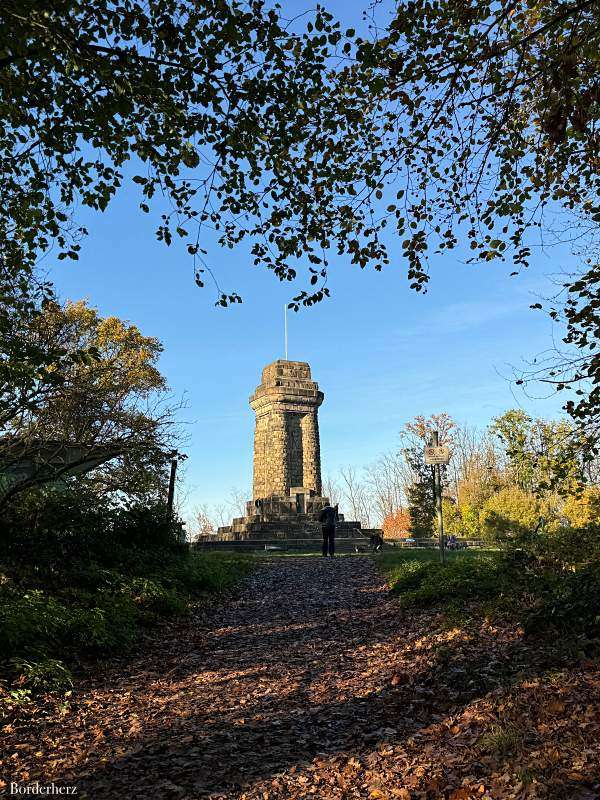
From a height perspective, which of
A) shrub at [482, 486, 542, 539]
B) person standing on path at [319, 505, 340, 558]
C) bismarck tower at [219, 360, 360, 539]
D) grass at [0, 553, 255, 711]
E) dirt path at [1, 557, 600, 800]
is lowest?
dirt path at [1, 557, 600, 800]

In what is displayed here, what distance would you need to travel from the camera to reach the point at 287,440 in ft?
117

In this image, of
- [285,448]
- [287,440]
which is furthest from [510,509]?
[287,440]

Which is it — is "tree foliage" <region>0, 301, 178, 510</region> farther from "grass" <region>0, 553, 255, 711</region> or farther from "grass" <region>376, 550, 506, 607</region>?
"grass" <region>376, 550, 506, 607</region>

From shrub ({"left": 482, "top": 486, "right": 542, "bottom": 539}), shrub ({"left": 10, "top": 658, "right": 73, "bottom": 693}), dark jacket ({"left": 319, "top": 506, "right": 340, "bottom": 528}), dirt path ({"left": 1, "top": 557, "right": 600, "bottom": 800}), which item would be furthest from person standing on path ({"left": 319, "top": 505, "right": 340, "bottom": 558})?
shrub ({"left": 10, "top": 658, "right": 73, "bottom": 693})

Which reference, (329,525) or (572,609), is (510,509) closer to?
(329,525)

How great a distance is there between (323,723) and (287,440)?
30.3 metres

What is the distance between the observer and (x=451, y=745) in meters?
4.68

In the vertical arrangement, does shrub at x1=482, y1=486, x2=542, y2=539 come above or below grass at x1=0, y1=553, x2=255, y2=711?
above

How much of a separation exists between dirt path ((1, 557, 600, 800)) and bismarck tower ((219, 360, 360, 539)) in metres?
25.4

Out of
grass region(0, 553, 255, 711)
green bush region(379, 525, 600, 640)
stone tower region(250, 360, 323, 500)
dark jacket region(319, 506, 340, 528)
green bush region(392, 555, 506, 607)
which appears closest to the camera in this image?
grass region(0, 553, 255, 711)

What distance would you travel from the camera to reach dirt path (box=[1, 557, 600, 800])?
431 cm

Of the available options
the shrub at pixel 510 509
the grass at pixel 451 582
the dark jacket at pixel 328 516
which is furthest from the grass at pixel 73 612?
the shrub at pixel 510 509

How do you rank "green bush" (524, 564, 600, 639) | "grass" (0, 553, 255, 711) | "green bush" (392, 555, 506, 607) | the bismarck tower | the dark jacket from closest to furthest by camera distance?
1. "green bush" (524, 564, 600, 639)
2. "grass" (0, 553, 255, 711)
3. "green bush" (392, 555, 506, 607)
4. the dark jacket
5. the bismarck tower

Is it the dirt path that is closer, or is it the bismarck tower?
the dirt path
